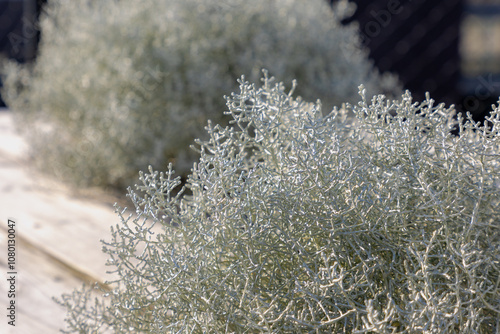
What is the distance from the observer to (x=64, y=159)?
1.94 metres

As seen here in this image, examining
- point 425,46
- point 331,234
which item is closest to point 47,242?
point 331,234

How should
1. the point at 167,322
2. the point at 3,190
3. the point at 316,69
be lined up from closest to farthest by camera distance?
the point at 167,322 → the point at 3,190 → the point at 316,69

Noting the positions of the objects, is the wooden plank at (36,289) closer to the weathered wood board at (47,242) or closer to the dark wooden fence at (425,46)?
the weathered wood board at (47,242)

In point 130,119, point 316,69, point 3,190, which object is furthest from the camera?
point 316,69

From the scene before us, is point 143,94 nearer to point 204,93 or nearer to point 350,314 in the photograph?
point 204,93

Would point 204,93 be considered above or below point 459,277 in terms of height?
→ above

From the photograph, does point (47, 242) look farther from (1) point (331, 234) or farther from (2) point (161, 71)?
(1) point (331, 234)

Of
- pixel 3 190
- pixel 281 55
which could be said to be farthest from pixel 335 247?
pixel 3 190

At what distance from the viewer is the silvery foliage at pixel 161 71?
1762mm

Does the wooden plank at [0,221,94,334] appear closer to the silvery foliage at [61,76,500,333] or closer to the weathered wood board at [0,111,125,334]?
the weathered wood board at [0,111,125,334]

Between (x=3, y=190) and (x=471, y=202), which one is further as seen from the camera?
(x=3, y=190)

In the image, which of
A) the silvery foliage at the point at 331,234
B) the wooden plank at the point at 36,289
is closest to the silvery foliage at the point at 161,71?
the wooden plank at the point at 36,289

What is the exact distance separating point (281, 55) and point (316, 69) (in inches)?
6.2

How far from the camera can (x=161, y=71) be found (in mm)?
1764
